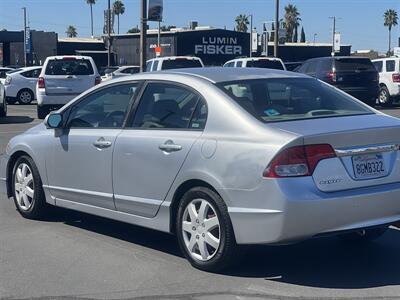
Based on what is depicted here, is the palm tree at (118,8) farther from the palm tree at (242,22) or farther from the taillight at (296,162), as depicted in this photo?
the taillight at (296,162)

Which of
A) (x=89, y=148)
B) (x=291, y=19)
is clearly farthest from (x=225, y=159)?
(x=291, y=19)

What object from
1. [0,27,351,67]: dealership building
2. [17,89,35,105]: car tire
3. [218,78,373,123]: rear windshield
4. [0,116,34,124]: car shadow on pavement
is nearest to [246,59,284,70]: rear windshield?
[0,116,34,124]: car shadow on pavement

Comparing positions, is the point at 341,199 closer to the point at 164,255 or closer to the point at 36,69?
the point at 164,255

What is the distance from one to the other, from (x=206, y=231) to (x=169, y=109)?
116cm

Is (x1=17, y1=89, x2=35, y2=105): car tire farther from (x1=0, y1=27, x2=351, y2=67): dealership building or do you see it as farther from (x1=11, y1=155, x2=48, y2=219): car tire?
(x1=0, y1=27, x2=351, y2=67): dealership building

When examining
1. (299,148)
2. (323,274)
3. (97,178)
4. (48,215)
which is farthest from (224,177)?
(48,215)

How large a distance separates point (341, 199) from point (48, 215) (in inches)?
139

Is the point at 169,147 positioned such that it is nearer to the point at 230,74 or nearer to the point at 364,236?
the point at 230,74

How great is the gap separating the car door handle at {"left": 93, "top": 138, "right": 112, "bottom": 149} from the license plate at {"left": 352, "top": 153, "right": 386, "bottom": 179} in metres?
2.23

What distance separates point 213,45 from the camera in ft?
207

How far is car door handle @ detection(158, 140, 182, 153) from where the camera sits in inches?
213

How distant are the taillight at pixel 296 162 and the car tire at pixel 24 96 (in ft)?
77.6

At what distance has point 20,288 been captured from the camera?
197 inches

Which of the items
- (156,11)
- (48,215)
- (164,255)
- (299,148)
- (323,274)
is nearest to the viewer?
(299,148)
